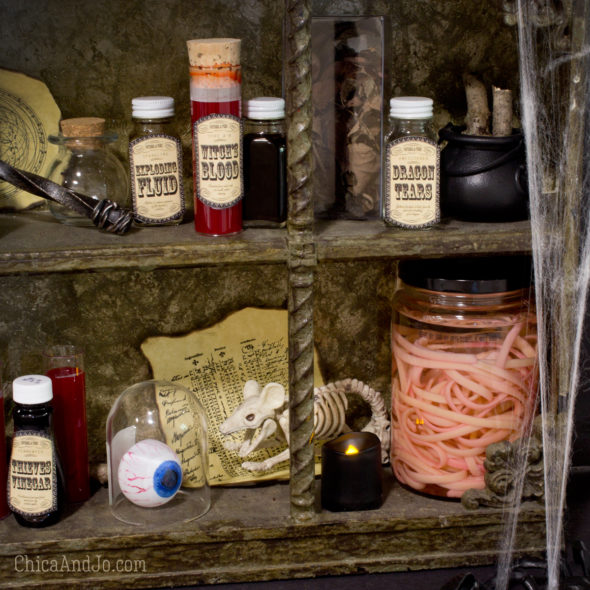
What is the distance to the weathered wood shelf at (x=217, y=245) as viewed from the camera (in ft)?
4.00

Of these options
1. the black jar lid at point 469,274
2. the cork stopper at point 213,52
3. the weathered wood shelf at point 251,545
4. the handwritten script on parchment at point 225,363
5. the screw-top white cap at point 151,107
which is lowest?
the weathered wood shelf at point 251,545

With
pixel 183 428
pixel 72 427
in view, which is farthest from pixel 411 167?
pixel 72 427

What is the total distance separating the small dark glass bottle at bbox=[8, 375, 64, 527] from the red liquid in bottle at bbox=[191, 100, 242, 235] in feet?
1.03

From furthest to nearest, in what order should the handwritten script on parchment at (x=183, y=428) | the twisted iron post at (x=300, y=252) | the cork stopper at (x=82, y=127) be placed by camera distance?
the handwritten script on parchment at (x=183, y=428) < the cork stopper at (x=82, y=127) < the twisted iron post at (x=300, y=252)

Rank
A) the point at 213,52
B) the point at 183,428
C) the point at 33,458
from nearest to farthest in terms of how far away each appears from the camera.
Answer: the point at 213,52 → the point at 33,458 → the point at 183,428

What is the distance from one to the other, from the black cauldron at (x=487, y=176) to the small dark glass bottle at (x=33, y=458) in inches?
25.7

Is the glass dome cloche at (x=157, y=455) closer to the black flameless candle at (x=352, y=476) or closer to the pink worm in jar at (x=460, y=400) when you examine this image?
the black flameless candle at (x=352, y=476)

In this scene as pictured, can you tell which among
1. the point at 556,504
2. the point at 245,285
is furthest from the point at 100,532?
the point at 556,504

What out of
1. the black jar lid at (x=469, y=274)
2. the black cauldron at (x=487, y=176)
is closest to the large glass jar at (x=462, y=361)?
the black jar lid at (x=469, y=274)

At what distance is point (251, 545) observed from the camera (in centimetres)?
135

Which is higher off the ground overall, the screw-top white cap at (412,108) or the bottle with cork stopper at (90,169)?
the screw-top white cap at (412,108)

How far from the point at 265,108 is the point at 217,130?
0.08 m

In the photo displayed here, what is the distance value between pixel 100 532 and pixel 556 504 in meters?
0.68

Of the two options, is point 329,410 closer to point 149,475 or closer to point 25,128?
point 149,475
